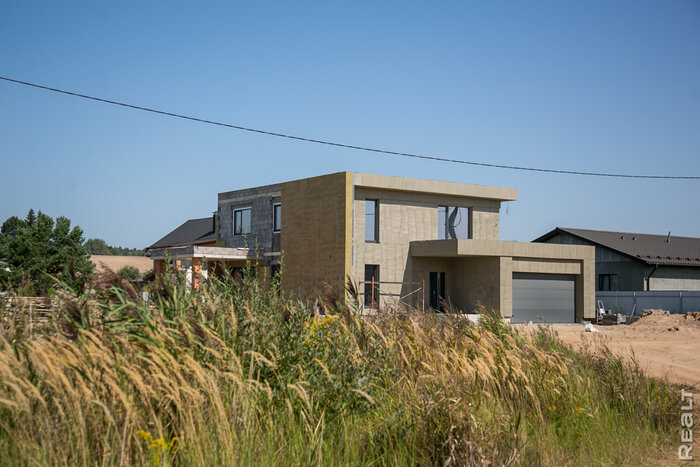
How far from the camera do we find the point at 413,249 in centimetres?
3070

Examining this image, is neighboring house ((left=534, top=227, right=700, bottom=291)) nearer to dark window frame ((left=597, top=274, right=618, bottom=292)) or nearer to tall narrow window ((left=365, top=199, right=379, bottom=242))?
dark window frame ((left=597, top=274, right=618, bottom=292))

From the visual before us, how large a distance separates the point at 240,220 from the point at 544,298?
604 inches

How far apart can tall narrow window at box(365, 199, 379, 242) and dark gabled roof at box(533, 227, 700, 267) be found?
1676 centimetres

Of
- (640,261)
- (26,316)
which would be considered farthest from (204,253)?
(26,316)

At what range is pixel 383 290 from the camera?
29.5 meters

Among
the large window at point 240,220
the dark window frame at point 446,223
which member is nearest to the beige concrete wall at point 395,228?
the dark window frame at point 446,223

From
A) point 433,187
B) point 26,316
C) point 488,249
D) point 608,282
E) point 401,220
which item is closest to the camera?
point 26,316

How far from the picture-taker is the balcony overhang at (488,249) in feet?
96.2

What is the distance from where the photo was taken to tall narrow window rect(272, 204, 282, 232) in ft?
107

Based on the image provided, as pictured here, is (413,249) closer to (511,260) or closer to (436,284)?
(436,284)

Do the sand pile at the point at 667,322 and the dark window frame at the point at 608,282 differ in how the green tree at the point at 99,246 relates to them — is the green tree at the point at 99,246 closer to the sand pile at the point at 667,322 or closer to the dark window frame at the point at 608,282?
the dark window frame at the point at 608,282

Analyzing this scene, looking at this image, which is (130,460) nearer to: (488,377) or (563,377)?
(488,377)

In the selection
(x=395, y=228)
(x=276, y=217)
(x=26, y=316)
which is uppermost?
(x=276, y=217)

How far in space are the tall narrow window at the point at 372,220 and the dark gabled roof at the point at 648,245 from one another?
1676 centimetres
